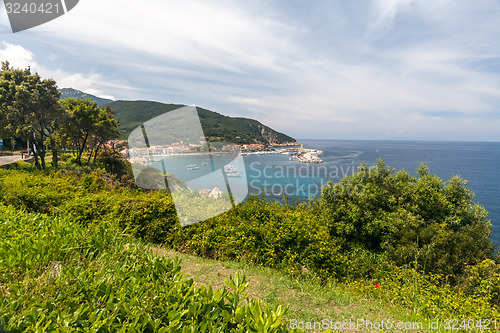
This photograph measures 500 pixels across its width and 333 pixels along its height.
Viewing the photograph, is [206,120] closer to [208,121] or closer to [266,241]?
[208,121]

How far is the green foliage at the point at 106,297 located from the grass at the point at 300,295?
114 centimetres

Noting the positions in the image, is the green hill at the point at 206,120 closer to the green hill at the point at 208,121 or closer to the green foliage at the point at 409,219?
the green hill at the point at 208,121

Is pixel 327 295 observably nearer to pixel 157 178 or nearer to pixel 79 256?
pixel 79 256

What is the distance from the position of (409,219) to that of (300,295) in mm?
9794

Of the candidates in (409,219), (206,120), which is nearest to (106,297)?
(409,219)

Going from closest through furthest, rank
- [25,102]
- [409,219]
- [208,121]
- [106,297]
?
[106,297] → [409,219] → [25,102] → [208,121]

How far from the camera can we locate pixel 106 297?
147 centimetres

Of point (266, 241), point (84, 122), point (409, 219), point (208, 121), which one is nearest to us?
point (266, 241)

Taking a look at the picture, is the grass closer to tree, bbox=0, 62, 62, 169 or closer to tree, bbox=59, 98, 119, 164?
tree, bbox=0, 62, 62, 169

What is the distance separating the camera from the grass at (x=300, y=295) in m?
3.12

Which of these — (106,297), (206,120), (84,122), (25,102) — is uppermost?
(206,120)

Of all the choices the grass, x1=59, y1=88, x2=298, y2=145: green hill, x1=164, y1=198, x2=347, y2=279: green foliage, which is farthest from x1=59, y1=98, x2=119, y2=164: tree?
x1=59, y1=88, x2=298, y2=145: green hill

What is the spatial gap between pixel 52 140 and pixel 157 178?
628 inches

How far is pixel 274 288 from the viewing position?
11.7 feet
